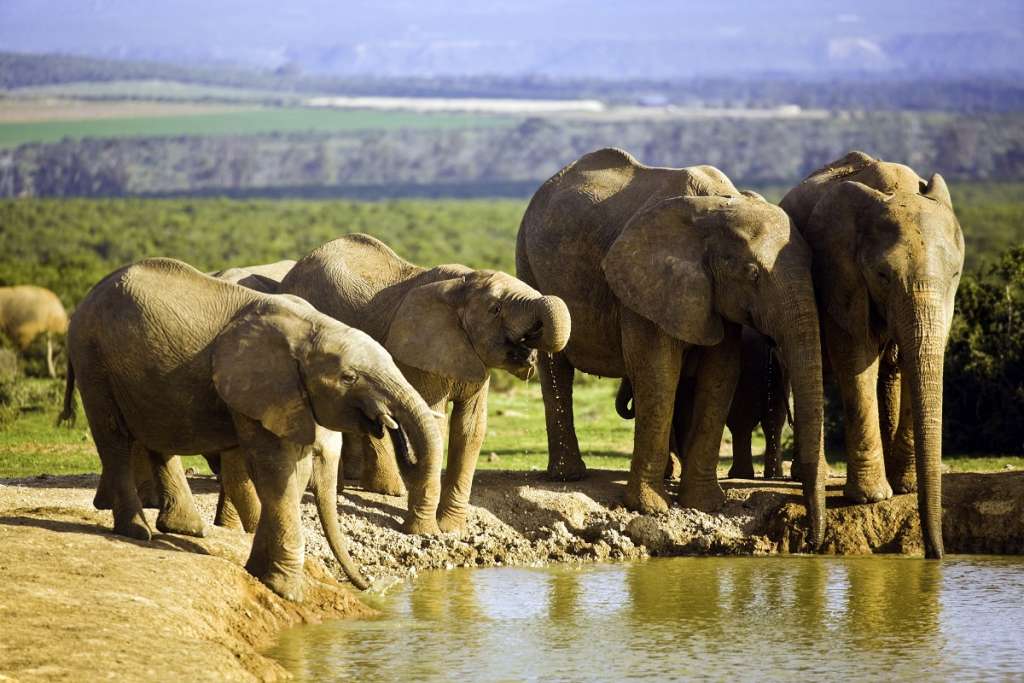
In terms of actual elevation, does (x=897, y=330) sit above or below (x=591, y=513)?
above

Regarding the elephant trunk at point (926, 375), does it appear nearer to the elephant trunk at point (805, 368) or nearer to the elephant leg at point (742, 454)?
the elephant trunk at point (805, 368)

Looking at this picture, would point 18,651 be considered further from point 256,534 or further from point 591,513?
point 591,513

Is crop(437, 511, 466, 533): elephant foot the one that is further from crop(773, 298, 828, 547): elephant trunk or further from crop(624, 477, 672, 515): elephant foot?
crop(773, 298, 828, 547): elephant trunk

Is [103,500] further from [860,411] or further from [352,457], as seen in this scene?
[860,411]

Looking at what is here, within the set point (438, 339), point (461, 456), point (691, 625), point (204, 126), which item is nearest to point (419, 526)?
point (461, 456)

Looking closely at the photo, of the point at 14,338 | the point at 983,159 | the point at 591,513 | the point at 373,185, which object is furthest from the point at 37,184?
the point at 591,513

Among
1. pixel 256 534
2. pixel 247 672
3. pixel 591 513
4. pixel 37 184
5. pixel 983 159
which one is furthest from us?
pixel 983 159

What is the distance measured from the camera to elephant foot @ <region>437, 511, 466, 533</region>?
1351 cm

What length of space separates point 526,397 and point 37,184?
105969mm

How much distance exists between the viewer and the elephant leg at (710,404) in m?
14.0

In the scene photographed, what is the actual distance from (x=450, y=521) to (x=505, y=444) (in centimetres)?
609

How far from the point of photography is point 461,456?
13.3m

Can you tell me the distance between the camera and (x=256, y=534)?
11.2 m

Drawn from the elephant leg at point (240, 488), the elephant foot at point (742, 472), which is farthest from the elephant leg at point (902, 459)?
the elephant leg at point (240, 488)
